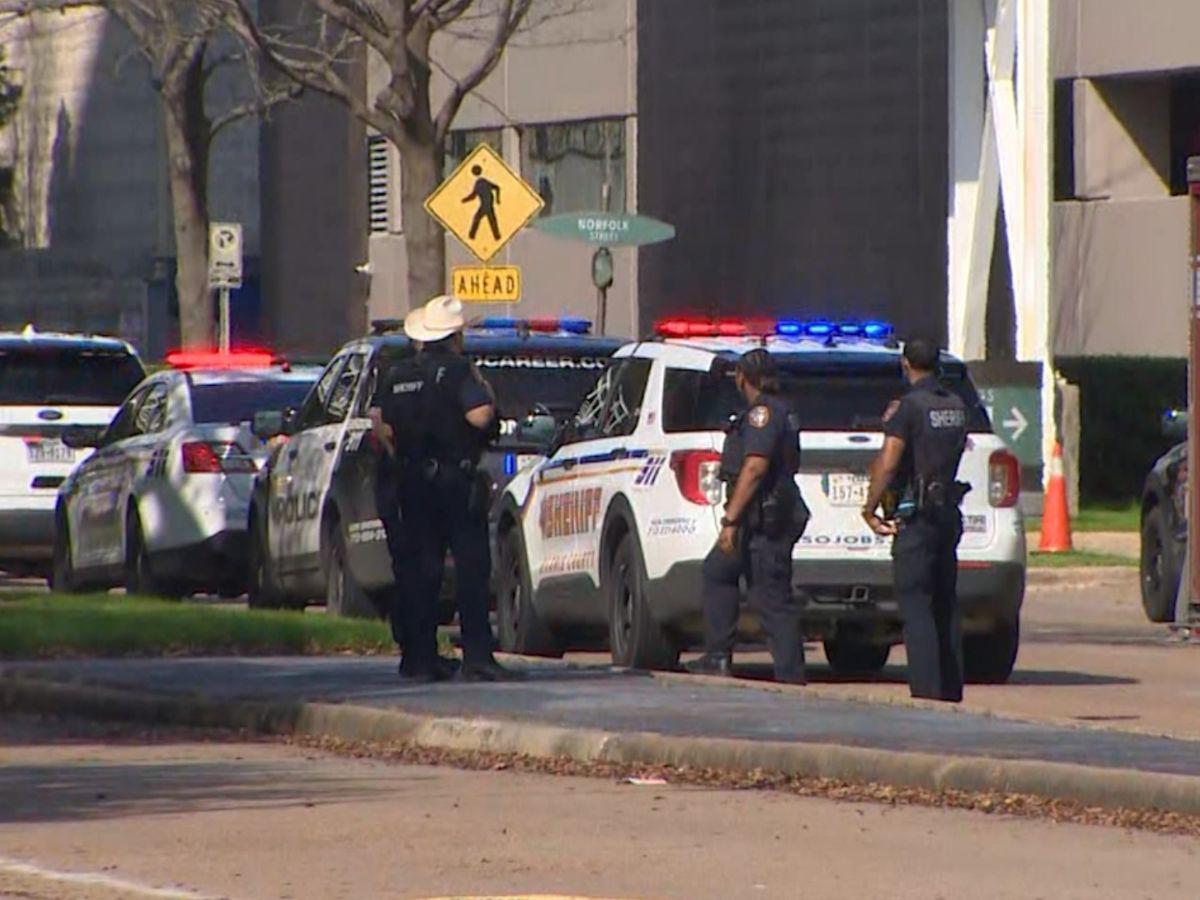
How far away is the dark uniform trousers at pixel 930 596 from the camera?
14773 millimetres

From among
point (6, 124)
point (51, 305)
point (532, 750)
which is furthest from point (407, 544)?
A: point (6, 124)

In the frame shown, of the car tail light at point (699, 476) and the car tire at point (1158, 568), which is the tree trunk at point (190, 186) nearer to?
the car tire at point (1158, 568)

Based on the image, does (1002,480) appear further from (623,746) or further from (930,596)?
(623,746)

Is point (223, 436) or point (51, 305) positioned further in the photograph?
point (51, 305)

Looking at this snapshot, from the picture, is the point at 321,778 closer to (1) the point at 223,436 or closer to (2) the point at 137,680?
(2) the point at 137,680

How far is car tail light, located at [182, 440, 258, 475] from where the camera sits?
2192cm

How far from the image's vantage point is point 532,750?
13031 millimetres

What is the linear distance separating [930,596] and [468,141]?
33963 millimetres

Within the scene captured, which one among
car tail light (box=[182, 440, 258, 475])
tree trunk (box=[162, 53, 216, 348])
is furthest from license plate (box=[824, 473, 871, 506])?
tree trunk (box=[162, 53, 216, 348])

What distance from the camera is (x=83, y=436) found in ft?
81.1

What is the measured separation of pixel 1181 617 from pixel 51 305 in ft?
136

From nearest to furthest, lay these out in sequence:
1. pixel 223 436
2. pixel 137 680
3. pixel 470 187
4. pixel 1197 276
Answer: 1. pixel 137 680
2. pixel 1197 276
3. pixel 223 436
4. pixel 470 187

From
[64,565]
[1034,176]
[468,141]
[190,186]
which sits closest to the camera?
[64,565]

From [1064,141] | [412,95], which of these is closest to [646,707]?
[412,95]
